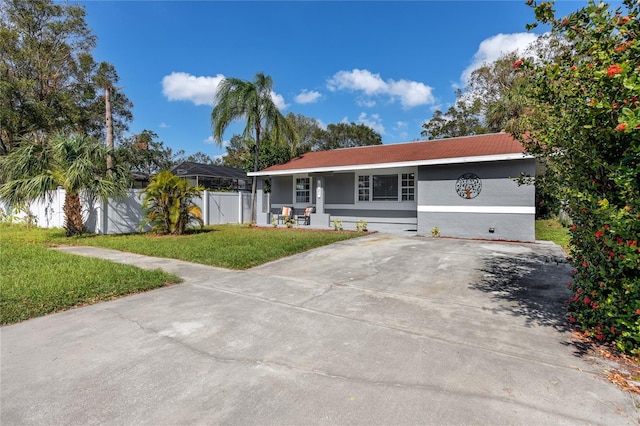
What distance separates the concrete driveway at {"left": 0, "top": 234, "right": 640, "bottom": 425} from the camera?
7.54 feet

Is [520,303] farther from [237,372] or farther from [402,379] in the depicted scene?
[237,372]

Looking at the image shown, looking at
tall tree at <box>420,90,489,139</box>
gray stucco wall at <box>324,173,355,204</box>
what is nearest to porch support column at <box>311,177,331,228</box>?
gray stucco wall at <box>324,173,355,204</box>

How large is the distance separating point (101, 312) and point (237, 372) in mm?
2647

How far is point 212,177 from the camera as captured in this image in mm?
24781

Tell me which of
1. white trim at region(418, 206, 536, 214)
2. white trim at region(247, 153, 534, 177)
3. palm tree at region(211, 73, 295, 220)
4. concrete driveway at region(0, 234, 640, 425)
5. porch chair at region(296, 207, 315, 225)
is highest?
palm tree at region(211, 73, 295, 220)

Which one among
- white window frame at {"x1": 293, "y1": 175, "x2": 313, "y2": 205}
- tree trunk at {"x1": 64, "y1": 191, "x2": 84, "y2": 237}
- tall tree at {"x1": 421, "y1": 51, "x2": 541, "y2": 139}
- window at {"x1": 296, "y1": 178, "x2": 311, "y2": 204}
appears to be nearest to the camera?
tree trunk at {"x1": 64, "y1": 191, "x2": 84, "y2": 237}

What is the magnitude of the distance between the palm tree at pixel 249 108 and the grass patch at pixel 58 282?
9.53 metres

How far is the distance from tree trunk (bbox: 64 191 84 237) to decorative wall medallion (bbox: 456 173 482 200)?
13.6m

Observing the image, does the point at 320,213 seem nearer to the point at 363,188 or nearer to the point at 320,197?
the point at 320,197

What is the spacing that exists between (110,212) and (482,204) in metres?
13.8

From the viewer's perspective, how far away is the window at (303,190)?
1672cm

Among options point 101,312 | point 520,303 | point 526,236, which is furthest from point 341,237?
point 101,312

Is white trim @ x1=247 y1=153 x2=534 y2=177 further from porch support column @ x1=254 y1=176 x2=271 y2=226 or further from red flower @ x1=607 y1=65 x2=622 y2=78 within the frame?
red flower @ x1=607 y1=65 x2=622 y2=78

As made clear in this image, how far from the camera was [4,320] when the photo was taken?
3.97 meters
